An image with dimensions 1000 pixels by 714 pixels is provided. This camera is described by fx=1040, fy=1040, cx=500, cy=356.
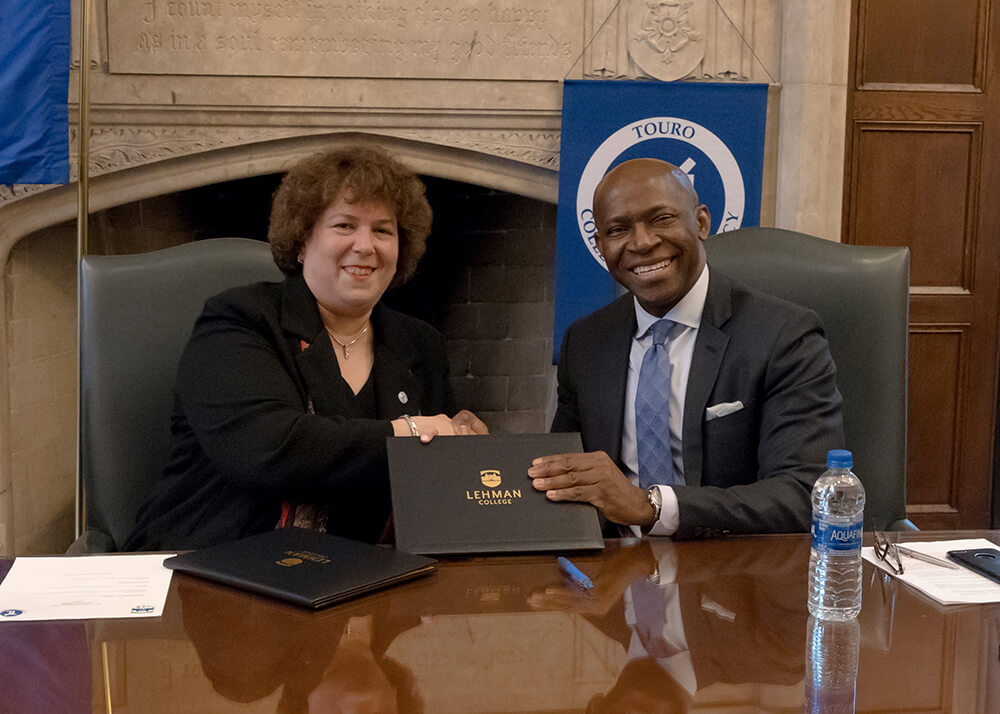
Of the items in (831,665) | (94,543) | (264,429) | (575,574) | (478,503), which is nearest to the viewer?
(831,665)

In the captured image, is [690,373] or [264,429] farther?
[690,373]

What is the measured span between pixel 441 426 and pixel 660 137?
5.80ft

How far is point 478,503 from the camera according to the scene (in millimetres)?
1365

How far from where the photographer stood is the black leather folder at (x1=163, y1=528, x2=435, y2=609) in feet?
3.83

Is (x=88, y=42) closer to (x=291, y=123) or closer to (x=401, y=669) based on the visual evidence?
(x=291, y=123)

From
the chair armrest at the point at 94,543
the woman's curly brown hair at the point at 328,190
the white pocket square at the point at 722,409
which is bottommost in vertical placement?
the chair armrest at the point at 94,543

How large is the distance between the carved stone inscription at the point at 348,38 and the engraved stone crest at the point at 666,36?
17cm

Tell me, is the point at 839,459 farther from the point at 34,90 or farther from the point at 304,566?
the point at 34,90

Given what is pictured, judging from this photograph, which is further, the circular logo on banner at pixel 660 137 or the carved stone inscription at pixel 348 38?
the circular logo on banner at pixel 660 137

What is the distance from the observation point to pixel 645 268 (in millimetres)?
1787

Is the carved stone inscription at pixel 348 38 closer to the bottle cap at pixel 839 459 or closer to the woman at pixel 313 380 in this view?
the woman at pixel 313 380

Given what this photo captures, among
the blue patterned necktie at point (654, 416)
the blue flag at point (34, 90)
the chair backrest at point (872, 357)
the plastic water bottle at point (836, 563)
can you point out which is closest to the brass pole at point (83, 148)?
the blue flag at point (34, 90)

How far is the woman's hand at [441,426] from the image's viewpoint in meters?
1.58

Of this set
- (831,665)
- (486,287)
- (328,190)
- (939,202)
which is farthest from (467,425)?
(939,202)
